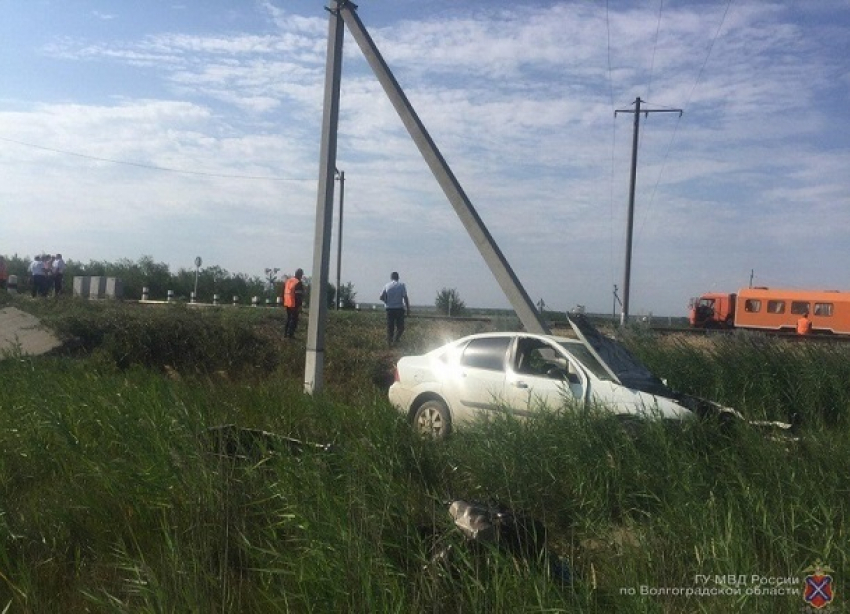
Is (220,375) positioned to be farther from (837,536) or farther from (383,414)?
(837,536)

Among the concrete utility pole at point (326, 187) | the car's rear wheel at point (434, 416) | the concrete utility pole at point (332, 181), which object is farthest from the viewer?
the concrete utility pole at point (326, 187)

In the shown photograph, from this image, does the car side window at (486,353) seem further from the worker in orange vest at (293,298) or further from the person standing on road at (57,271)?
the person standing on road at (57,271)

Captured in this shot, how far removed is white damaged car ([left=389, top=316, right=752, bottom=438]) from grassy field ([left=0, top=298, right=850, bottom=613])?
3.64ft

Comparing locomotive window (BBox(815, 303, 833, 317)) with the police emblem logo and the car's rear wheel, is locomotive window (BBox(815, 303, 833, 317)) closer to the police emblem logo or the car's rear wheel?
the car's rear wheel

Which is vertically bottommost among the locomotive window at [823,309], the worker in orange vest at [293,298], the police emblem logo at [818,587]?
the police emblem logo at [818,587]

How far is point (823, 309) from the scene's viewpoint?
48.7m

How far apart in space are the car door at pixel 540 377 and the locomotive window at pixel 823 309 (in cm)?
4149

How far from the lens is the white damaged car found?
389 inches

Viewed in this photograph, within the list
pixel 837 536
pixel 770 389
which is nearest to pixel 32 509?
pixel 837 536

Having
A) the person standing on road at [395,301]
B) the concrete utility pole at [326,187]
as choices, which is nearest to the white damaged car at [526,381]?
the concrete utility pole at [326,187]

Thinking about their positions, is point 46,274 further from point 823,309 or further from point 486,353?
point 823,309

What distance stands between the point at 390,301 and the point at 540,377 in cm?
1041

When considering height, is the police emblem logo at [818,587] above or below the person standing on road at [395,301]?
below

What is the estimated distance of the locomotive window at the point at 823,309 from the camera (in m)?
48.5
